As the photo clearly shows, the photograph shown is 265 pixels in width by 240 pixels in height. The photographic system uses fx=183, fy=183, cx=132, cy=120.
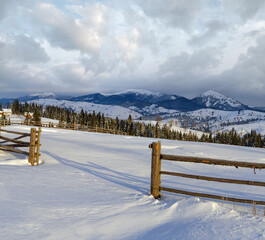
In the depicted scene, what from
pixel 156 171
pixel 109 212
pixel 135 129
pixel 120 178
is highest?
pixel 156 171

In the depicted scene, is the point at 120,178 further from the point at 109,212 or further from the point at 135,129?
the point at 135,129

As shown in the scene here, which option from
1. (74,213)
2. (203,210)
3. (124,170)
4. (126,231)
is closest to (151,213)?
(126,231)

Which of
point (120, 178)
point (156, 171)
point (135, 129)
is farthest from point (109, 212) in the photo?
point (135, 129)

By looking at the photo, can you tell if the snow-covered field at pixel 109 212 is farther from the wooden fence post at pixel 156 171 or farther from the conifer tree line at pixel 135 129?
the conifer tree line at pixel 135 129

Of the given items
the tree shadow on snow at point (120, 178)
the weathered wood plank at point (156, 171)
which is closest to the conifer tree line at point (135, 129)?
the tree shadow on snow at point (120, 178)

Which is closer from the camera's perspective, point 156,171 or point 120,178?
point 156,171

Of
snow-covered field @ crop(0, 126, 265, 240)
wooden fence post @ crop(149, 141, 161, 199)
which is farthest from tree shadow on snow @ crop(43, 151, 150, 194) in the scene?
wooden fence post @ crop(149, 141, 161, 199)

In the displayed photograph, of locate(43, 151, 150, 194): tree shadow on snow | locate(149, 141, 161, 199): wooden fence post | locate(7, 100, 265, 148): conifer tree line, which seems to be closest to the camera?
locate(149, 141, 161, 199): wooden fence post

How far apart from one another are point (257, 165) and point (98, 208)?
14.2ft

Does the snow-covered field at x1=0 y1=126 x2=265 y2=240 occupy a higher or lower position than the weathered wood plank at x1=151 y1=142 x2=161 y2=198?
lower

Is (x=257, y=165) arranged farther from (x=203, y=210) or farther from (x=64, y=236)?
(x=64, y=236)

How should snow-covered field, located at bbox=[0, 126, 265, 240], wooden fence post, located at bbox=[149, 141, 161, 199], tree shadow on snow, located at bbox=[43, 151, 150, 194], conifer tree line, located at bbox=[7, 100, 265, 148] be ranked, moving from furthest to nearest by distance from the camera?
conifer tree line, located at bbox=[7, 100, 265, 148] → tree shadow on snow, located at bbox=[43, 151, 150, 194] → wooden fence post, located at bbox=[149, 141, 161, 199] → snow-covered field, located at bbox=[0, 126, 265, 240]

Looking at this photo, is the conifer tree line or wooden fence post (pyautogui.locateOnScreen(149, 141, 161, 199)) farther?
the conifer tree line

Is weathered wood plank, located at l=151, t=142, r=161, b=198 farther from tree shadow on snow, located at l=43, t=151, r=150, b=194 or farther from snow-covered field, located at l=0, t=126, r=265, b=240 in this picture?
tree shadow on snow, located at l=43, t=151, r=150, b=194
